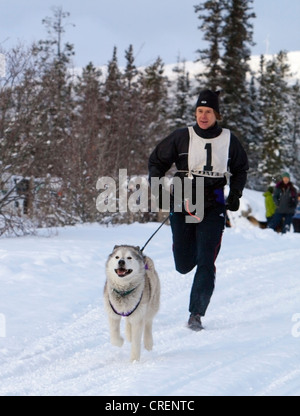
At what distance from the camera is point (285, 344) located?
169 inches

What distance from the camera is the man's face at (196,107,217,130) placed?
498 centimetres

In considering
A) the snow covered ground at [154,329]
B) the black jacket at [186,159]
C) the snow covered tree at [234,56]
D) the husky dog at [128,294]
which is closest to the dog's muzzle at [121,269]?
the husky dog at [128,294]

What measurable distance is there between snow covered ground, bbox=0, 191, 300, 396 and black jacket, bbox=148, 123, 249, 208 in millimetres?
1283

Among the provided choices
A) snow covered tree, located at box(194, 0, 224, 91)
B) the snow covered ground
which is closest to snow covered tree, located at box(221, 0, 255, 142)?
snow covered tree, located at box(194, 0, 224, 91)

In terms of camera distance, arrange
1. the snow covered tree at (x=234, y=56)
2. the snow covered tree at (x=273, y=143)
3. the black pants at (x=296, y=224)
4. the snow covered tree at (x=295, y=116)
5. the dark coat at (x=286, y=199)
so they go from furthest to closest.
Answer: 1. the snow covered tree at (x=295, y=116)
2. the snow covered tree at (x=273, y=143)
3. the snow covered tree at (x=234, y=56)
4. the black pants at (x=296, y=224)
5. the dark coat at (x=286, y=199)

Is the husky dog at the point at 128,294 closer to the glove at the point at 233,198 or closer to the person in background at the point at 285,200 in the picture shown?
the glove at the point at 233,198

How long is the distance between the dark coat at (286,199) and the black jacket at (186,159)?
1047 cm

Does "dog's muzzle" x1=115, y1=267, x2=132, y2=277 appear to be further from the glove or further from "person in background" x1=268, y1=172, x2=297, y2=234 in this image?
"person in background" x1=268, y1=172, x2=297, y2=234

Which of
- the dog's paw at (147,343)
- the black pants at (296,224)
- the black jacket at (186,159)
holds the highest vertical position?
the black jacket at (186,159)

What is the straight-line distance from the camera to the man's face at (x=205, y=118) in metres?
4.98

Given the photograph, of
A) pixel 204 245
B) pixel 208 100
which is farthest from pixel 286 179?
pixel 204 245

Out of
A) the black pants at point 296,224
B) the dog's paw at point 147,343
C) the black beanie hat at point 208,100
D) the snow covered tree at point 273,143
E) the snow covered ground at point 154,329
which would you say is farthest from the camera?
the snow covered tree at point 273,143
